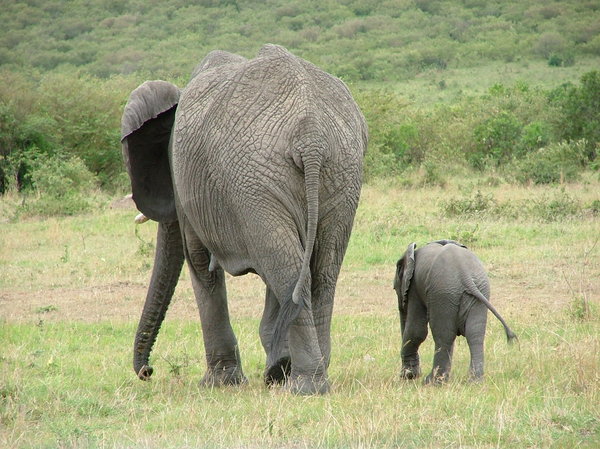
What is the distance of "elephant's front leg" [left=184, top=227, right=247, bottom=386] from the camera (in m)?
5.57

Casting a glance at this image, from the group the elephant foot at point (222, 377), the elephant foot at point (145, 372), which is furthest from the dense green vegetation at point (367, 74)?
the elephant foot at point (222, 377)

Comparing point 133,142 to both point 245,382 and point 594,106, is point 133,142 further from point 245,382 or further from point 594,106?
point 594,106

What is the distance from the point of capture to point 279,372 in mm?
5152

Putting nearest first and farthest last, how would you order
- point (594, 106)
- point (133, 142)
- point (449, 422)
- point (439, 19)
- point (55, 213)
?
point (449, 422), point (133, 142), point (55, 213), point (594, 106), point (439, 19)

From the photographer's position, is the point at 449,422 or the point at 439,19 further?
the point at 439,19

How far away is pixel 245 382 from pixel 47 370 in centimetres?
121

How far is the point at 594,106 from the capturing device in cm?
1900

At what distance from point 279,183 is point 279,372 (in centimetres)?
114

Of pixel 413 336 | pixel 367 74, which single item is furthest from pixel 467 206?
pixel 367 74

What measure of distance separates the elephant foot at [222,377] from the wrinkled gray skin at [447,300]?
976mm

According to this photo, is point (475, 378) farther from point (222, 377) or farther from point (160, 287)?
point (160, 287)

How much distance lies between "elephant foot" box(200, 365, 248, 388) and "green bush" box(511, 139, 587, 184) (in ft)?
35.6

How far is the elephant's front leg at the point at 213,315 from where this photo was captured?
5574 millimetres

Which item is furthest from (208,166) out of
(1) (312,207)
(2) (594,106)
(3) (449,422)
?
(2) (594,106)
